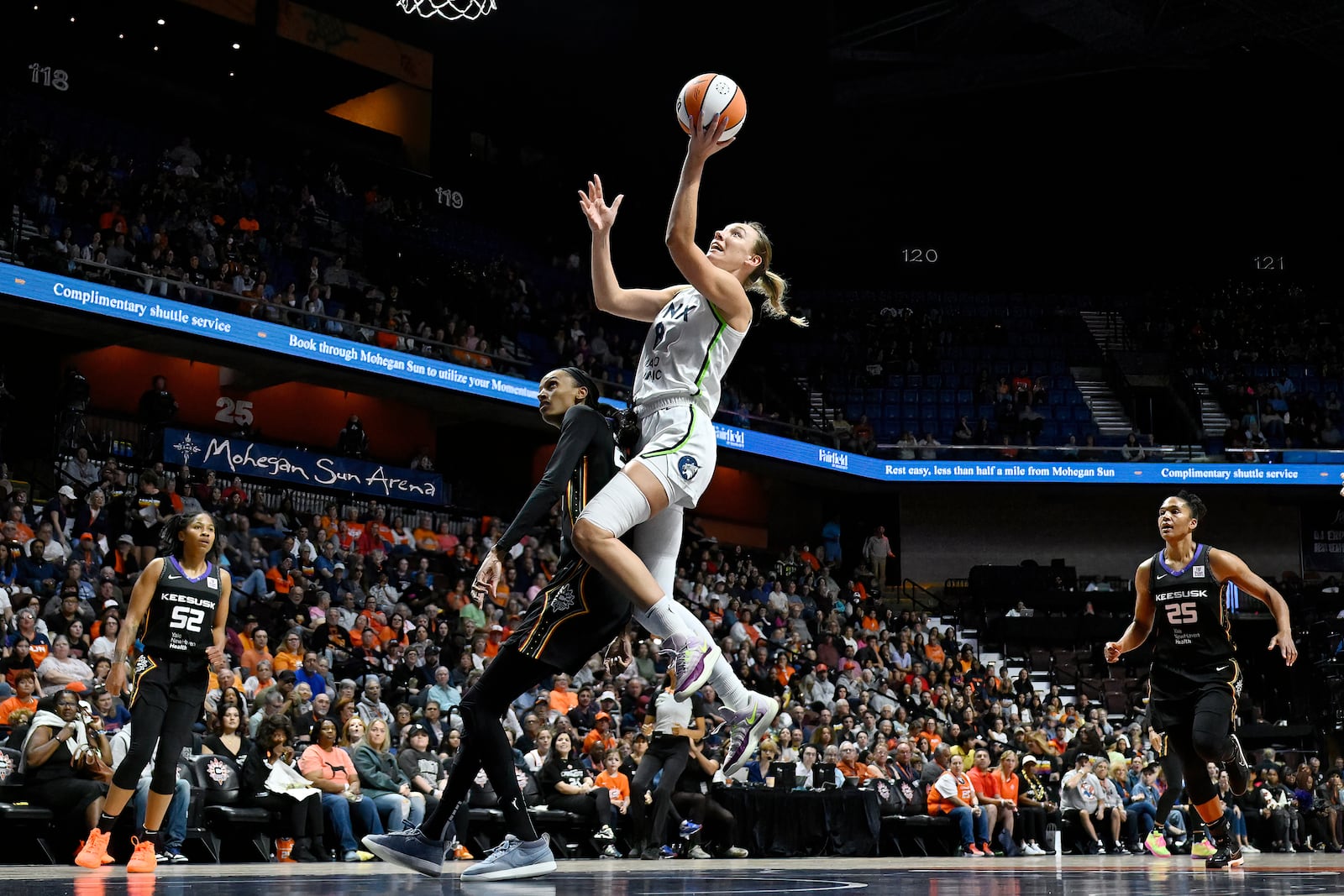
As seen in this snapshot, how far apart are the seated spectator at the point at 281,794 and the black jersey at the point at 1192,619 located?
602 centimetres

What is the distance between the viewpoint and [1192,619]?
7938 millimetres

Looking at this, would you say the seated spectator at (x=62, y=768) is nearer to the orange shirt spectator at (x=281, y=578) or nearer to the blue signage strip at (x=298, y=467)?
the orange shirt spectator at (x=281, y=578)

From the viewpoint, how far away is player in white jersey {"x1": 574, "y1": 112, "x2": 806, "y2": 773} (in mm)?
4812

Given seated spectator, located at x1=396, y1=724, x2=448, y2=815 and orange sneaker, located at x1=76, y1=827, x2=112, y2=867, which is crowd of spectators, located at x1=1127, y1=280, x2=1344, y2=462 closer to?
seated spectator, located at x1=396, y1=724, x2=448, y2=815

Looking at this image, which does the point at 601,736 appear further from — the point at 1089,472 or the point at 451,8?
the point at 1089,472

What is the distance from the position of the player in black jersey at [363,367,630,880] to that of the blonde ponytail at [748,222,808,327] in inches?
33.7

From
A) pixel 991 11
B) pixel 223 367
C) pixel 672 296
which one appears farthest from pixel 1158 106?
pixel 672 296

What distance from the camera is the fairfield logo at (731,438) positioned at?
24547 millimetres

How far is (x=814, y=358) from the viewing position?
31.1 m

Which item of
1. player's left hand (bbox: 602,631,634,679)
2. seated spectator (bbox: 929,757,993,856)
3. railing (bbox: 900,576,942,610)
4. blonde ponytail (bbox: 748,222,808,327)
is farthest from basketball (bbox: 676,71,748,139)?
railing (bbox: 900,576,942,610)

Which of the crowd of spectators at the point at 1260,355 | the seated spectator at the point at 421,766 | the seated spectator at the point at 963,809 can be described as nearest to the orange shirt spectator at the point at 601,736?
the seated spectator at the point at 421,766

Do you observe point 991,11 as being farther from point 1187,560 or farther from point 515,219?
point 1187,560

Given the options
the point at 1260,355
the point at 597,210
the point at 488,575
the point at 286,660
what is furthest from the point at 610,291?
the point at 1260,355

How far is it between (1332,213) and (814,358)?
12.9 metres
